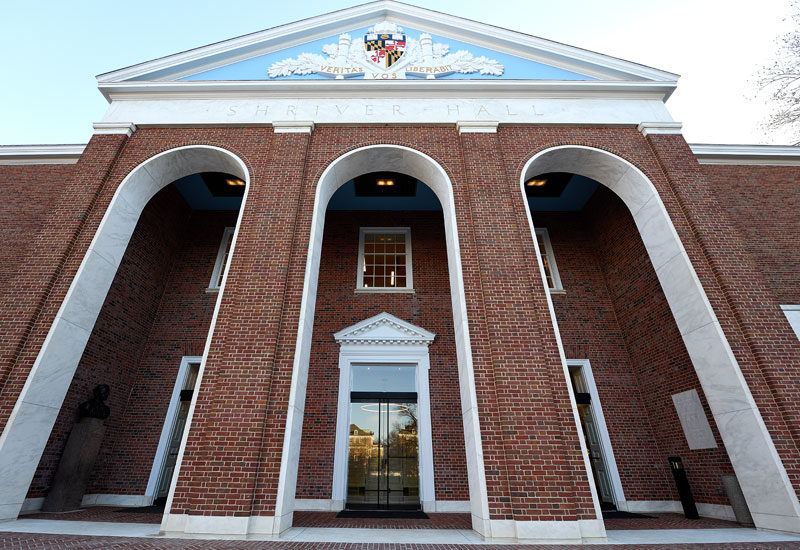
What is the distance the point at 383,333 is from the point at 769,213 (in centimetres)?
1126

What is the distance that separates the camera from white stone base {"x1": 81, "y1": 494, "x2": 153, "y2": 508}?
8562mm

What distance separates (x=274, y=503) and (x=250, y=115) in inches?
334

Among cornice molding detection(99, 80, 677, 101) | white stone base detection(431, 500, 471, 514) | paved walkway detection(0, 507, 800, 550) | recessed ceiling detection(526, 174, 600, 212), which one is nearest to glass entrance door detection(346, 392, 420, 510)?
white stone base detection(431, 500, 471, 514)

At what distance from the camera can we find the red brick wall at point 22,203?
389 inches

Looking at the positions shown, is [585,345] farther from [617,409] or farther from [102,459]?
[102,459]

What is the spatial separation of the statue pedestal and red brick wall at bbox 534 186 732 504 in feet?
37.8

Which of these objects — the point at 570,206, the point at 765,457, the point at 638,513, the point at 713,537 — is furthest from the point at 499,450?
the point at 570,206

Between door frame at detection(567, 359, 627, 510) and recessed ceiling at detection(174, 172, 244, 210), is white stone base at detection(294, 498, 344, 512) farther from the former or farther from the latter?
recessed ceiling at detection(174, 172, 244, 210)

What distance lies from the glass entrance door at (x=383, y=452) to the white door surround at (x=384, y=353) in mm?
301

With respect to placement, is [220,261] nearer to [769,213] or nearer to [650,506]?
[650,506]

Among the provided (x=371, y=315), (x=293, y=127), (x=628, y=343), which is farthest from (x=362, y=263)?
(x=628, y=343)

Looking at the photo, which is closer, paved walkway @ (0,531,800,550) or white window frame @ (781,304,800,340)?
paved walkway @ (0,531,800,550)

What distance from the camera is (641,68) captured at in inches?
384

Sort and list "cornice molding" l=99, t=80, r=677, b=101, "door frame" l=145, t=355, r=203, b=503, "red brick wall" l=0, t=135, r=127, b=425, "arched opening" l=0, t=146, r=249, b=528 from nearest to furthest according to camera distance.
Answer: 1. "red brick wall" l=0, t=135, r=127, b=425
2. "arched opening" l=0, t=146, r=249, b=528
3. "door frame" l=145, t=355, r=203, b=503
4. "cornice molding" l=99, t=80, r=677, b=101
